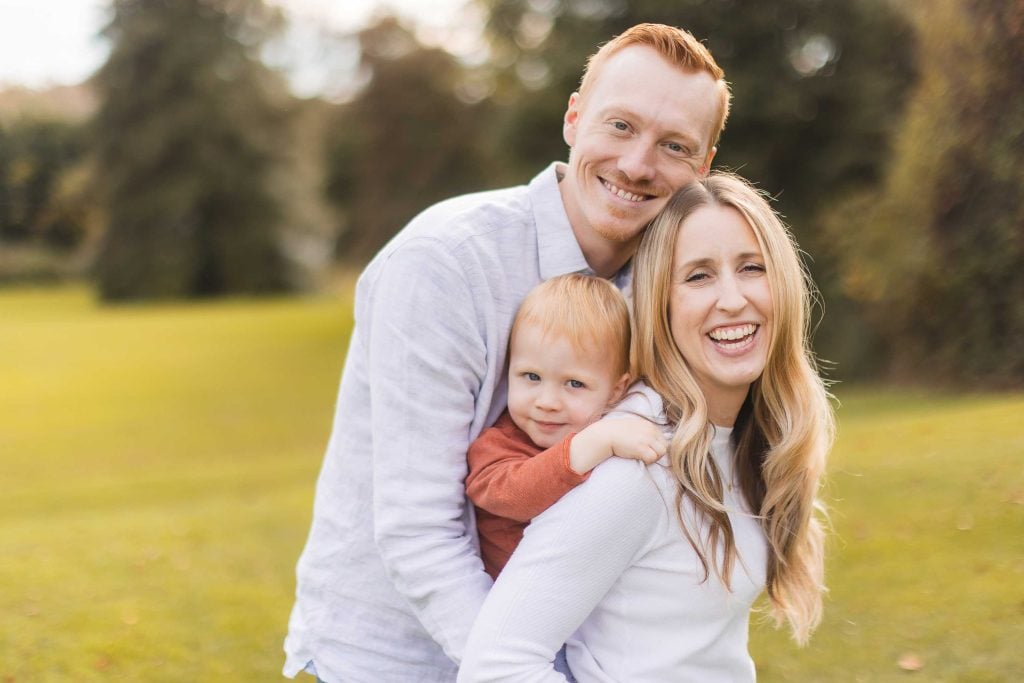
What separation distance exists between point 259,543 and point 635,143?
5.93 meters

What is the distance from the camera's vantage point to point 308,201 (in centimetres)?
4147

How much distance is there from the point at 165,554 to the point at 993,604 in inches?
219

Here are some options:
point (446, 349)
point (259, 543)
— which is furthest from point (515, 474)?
point (259, 543)

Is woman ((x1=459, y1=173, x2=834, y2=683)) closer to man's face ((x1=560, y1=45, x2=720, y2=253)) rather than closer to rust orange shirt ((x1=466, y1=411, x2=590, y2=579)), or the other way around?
rust orange shirt ((x1=466, y1=411, x2=590, y2=579))

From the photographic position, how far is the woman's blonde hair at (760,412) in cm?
234

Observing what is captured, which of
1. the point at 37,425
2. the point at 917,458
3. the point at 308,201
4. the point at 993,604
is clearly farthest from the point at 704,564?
the point at 308,201

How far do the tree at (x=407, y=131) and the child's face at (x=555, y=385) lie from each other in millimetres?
32205

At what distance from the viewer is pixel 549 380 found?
252cm

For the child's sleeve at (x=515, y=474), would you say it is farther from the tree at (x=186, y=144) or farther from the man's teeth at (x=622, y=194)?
the tree at (x=186, y=144)

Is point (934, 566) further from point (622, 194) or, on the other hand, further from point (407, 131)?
point (407, 131)

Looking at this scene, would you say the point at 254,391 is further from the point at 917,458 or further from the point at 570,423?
the point at 570,423

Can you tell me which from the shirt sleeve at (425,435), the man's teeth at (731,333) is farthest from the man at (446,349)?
the man's teeth at (731,333)

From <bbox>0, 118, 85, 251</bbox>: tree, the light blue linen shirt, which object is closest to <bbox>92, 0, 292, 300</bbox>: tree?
<bbox>0, 118, 85, 251</bbox>: tree

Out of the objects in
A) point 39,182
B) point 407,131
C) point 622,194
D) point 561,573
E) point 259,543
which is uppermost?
point 407,131
